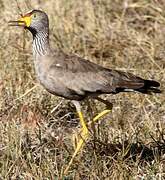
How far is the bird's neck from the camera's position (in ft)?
17.2

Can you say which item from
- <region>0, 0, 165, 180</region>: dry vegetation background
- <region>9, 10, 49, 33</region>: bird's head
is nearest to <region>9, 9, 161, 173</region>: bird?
<region>9, 10, 49, 33</region>: bird's head

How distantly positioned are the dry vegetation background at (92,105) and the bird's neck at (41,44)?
580 mm

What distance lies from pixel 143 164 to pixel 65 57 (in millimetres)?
927

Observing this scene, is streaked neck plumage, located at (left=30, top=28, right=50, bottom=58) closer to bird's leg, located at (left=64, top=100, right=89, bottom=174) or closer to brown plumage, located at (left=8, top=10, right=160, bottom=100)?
brown plumage, located at (left=8, top=10, right=160, bottom=100)

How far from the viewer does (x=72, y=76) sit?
512cm

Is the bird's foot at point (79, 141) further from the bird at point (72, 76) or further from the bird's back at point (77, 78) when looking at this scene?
the bird's back at point (77, 78)

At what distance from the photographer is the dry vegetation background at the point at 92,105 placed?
4.95m

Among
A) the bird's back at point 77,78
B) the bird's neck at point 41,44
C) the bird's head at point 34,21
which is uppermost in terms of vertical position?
the bird's head at point 34,21

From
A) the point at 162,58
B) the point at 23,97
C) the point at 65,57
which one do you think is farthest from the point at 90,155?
the point at 162,58

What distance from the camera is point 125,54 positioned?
7.47m

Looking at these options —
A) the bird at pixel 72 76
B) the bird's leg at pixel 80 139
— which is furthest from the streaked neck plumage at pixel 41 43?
the bird's leg at pixel 80 139

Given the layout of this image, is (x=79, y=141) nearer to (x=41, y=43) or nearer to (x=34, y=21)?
(x=41, y=43)

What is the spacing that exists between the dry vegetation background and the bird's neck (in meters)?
0.58

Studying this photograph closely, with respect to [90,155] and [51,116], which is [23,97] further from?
[90,155]
